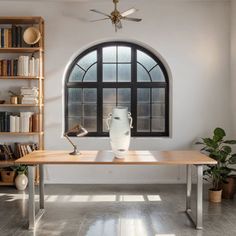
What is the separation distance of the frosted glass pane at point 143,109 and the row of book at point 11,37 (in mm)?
2307

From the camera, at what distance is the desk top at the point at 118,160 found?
13.2 ft

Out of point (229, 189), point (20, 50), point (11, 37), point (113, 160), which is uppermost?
point (11, 37)

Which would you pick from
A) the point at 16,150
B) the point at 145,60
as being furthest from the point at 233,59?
the point at 16,150

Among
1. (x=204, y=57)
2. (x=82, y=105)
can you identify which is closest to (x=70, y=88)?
A: (x=82, y=105)

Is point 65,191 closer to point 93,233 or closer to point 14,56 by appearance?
point 93,233

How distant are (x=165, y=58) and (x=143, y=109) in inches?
38.6

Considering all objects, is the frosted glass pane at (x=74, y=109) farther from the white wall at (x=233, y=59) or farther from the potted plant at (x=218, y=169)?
the white wall at (x=233, y=59)

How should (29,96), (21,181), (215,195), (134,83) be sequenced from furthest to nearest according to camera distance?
(134,83)
(29,96)
(21,181)
(215,195)

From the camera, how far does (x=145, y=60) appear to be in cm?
671

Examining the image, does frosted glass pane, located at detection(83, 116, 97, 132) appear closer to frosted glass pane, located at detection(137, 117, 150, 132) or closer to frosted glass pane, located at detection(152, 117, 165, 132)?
frosted glass pane, located at detection(137, 117, 150, 132)

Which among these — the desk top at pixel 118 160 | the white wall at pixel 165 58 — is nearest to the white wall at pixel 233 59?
the white wall at pixel 165 58

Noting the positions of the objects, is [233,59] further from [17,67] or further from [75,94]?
[17,67]

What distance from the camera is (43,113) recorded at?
255 inches

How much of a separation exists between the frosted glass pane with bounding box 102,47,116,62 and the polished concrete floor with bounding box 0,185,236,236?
7.29 feet
